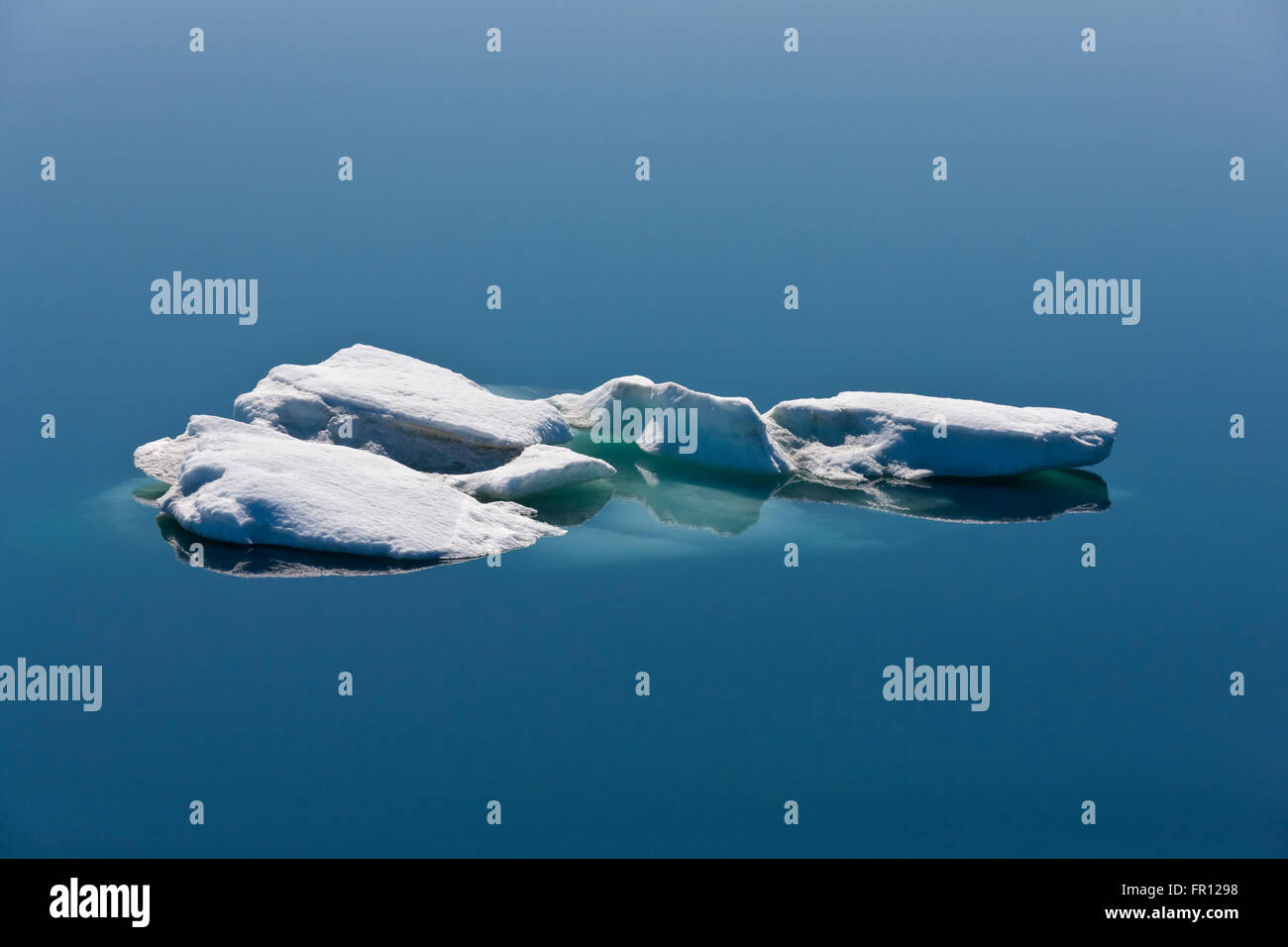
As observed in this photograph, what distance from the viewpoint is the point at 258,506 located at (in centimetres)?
927

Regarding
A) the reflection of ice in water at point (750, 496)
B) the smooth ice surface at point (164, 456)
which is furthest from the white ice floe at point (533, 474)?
the smooth ice surface at point (164, 456)

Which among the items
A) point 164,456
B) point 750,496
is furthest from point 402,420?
point 750,496

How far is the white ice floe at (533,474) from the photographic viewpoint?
10227mm

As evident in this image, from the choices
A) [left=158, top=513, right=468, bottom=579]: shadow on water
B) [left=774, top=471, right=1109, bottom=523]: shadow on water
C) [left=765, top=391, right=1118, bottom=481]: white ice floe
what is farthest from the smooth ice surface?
[left=765, top=391, right=1118, bottom=481]: white ice floe

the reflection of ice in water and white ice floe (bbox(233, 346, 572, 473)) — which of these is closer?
the reflection of ice in water

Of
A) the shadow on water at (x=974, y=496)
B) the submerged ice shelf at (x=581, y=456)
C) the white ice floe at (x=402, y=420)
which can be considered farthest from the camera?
the white ice floe at (x=402, y=420)

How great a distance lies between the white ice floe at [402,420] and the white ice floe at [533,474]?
1.42 ft

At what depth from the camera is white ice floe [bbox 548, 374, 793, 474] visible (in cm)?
1112

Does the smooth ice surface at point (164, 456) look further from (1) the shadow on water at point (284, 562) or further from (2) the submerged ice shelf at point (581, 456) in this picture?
(1) the shadow on water at point (284, 562)

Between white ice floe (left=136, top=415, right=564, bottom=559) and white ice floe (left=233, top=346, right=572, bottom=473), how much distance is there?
0.59 metres

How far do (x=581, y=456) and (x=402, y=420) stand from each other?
1.48 metres

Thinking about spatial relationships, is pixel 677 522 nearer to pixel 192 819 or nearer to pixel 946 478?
pixel 946 478

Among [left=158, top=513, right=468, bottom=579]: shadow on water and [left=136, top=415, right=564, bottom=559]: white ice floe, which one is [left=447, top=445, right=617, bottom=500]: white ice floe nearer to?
[left=136, top=415, right=564, bottom=559]: white ice floe

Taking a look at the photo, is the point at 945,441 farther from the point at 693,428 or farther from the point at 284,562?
the point at 284,562
